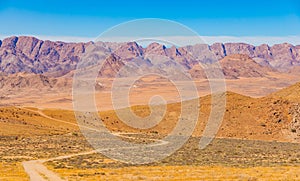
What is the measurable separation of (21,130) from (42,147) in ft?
76.5

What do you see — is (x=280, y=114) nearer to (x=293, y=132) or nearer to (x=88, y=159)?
(x=293, y=132)

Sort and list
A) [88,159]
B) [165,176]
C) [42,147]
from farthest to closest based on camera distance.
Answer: [42,147] < [88,159] < [165,176]

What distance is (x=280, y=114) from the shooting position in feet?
288

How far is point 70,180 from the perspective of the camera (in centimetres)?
3406

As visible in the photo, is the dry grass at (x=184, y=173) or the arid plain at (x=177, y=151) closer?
the dry grass at (x=184, y=173)

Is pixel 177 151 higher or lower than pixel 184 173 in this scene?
lower

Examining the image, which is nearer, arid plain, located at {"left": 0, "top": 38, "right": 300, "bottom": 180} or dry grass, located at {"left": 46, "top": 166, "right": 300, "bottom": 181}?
dry grass, located at {"left": 46, "top": 166, "right": 300, "bottom": 181}

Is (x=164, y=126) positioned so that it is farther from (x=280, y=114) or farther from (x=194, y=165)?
(x=194, y=165)

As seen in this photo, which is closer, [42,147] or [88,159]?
[88,159]

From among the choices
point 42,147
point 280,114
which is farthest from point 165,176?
point 280,114

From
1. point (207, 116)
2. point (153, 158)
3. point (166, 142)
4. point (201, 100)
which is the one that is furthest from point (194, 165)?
point (201, 100)

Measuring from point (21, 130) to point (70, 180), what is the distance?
167 ft

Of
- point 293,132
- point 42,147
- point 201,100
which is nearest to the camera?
point 42,147

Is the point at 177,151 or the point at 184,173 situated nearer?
the point at 184,173
